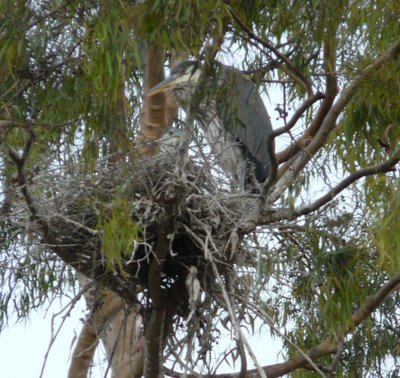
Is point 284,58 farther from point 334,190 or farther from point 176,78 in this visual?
point 176,78

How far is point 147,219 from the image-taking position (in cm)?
390

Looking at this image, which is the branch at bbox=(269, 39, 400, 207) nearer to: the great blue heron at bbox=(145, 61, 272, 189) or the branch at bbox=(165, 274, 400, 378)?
Result: the great blue heron at bbox=(145, 61, 272, 189)

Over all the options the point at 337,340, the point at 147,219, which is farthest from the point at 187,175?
the point at 337,340

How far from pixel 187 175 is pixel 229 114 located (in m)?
0.24

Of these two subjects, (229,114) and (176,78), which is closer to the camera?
(229,114)

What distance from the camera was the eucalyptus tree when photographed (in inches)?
151

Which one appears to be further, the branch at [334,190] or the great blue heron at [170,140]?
the great blue heron at [170,140]

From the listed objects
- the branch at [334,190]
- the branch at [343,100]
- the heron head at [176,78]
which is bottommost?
the branch at [334,190]

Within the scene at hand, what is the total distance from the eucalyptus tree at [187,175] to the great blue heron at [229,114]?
6cm

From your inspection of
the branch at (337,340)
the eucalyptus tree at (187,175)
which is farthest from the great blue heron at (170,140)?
the branch at (337,340)

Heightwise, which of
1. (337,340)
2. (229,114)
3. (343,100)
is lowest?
(337,340)

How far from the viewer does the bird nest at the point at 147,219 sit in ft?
12.7

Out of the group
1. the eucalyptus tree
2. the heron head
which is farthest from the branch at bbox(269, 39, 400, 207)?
the heron head

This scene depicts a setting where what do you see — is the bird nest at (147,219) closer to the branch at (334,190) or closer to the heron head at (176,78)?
the branch at (334,190)
